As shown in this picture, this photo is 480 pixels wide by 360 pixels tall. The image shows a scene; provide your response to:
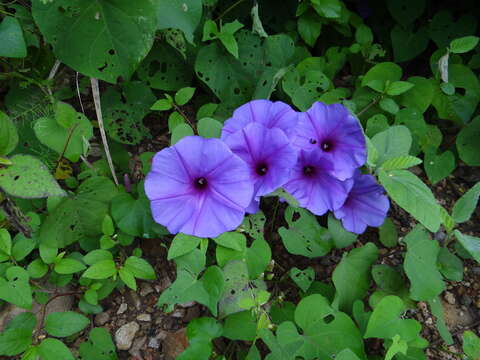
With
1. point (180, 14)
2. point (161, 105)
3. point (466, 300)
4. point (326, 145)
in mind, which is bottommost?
point (466, 300)

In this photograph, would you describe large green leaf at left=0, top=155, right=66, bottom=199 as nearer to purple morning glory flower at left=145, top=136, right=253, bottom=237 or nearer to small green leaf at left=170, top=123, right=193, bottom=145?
purple morning glory flower at left=145, top=136, right=253, bottom=237

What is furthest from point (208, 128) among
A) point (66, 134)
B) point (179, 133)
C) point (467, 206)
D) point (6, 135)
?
point (467, 206)

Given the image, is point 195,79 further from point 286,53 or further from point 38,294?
point 38,294

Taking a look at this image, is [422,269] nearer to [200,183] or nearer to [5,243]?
[200,183]

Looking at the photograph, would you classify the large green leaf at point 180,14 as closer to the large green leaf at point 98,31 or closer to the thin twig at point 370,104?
the large green leaf at point 98,31

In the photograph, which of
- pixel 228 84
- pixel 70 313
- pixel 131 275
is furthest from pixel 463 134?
pixel 70 313

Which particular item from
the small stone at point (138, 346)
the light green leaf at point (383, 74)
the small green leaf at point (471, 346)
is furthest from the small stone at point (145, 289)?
the light green leaf at point (383, 74)
